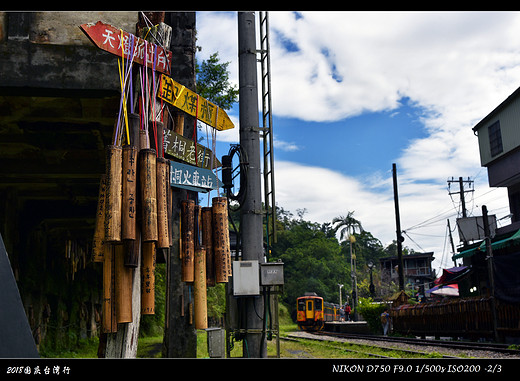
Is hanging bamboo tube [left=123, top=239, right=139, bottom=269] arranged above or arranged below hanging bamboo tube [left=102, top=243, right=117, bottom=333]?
above

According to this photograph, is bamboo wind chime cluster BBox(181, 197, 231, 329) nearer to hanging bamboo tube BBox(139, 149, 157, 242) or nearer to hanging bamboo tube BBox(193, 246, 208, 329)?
hanging bamboo tube BBox(193, 246, 208, 329)

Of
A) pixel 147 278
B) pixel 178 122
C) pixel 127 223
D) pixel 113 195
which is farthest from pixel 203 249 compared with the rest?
pixel 178 122

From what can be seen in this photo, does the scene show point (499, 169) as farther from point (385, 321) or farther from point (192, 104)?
point (192, 104)

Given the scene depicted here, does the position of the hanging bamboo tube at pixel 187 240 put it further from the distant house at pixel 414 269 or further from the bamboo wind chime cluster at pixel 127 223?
the distant house at pixel 414 269

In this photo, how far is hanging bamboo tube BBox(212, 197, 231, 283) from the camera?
5359 mm

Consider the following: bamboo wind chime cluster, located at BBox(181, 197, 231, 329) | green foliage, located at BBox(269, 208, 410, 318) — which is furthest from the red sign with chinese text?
green foliage, located at BBox(269, 208, 410, 318)

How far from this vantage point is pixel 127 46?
16.3ft

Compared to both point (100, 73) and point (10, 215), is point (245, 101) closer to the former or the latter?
point (100, 73)

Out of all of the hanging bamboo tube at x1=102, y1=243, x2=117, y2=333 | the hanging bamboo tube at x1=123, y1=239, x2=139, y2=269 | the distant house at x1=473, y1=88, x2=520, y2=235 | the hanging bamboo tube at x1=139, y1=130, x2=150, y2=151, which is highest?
the distant house at x1=473, y1=88, x2=520, y2=235

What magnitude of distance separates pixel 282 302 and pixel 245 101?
52.7m

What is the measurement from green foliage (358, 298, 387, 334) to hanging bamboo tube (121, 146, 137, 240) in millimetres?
26358

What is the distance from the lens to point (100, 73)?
21.1 ft

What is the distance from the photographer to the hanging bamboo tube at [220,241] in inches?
211

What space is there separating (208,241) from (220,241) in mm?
135
